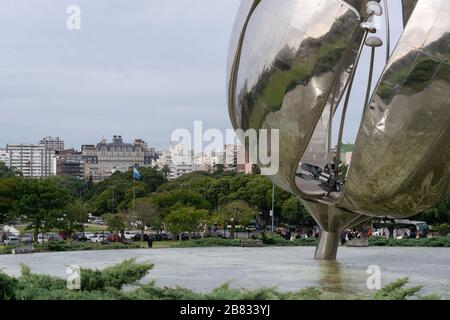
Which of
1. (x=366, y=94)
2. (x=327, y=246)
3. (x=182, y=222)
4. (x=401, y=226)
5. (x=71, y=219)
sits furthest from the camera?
(x=401, y=226)

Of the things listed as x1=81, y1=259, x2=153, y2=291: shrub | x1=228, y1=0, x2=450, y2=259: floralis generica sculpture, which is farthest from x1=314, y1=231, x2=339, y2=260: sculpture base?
x1=81, y1=259, x2=153, y2=291: shrub

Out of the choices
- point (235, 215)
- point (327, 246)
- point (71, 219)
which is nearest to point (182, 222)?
point (235, 215)

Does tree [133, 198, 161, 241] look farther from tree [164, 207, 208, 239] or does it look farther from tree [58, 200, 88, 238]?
tree [164, 207, 208, 239]

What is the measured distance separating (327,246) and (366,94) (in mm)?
5085

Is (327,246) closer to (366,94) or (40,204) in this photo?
(366,94)

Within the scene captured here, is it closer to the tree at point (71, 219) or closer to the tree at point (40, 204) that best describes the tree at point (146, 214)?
the tree at point (71, 219)

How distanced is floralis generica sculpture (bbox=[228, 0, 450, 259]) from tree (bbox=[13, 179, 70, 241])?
79.4ft

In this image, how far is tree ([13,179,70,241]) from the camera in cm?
4047

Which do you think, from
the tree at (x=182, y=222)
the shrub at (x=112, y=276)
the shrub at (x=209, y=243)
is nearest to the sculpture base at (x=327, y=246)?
the shrub at (x=112, y=276)

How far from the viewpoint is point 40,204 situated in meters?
42.1

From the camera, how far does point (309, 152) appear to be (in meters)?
22.1

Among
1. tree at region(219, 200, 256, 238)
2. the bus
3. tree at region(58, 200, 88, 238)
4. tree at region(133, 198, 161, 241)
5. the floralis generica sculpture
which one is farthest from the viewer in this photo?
the bus

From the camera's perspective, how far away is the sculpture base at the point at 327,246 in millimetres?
21494
